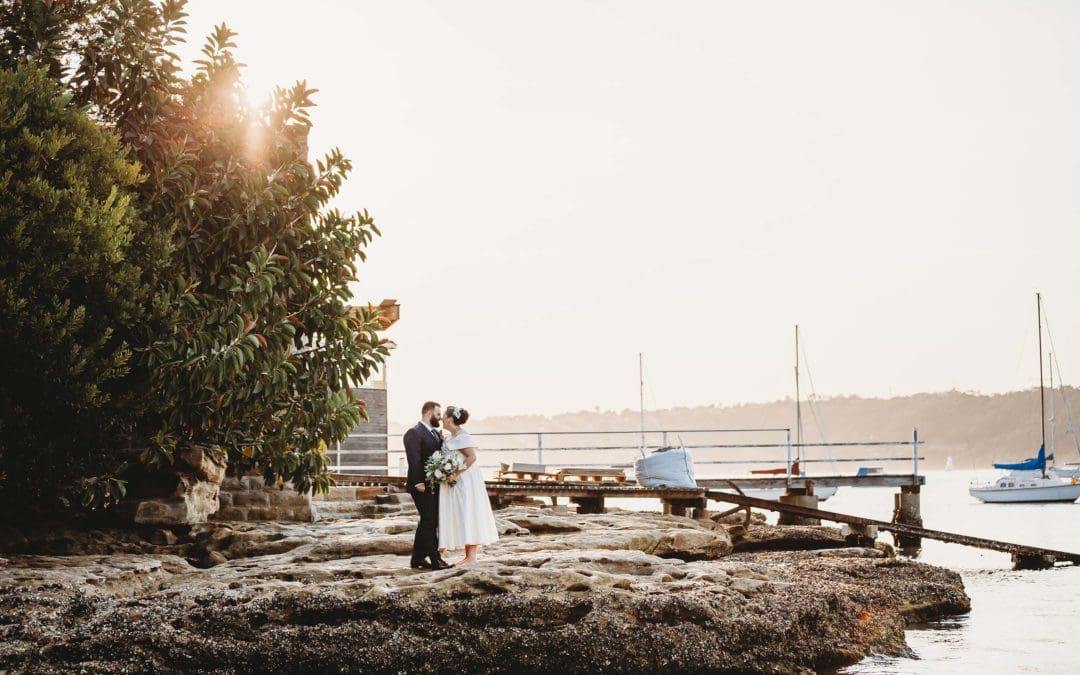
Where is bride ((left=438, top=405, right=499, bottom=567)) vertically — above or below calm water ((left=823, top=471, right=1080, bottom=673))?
above

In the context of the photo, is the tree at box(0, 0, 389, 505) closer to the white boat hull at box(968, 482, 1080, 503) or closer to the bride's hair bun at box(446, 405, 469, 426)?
the bride's hair bun at box(446, 405, 469, 426)

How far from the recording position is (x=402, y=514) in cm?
1747

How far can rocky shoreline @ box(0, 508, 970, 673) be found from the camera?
988cm

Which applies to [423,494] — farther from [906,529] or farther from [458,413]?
[906,529]

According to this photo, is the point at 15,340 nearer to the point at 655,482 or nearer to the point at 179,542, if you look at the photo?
the point at 179,542

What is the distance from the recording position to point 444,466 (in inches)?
461

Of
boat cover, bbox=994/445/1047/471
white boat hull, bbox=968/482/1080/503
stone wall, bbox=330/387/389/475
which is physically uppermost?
stone wall, bbox=330/387/389/475

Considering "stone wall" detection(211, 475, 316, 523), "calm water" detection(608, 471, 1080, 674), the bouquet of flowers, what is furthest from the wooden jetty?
the bouquet of flowers

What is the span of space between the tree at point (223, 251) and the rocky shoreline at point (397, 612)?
1.78 metres

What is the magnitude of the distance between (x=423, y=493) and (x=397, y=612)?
1.77 metres

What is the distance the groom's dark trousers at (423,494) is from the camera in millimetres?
11867

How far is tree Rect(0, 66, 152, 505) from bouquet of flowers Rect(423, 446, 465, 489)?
3.87 metres

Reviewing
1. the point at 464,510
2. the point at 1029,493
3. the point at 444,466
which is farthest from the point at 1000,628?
the point at 1029,493

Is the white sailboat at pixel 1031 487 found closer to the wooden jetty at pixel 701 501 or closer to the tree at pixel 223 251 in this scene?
the wooden jetty at pixel 701 501
